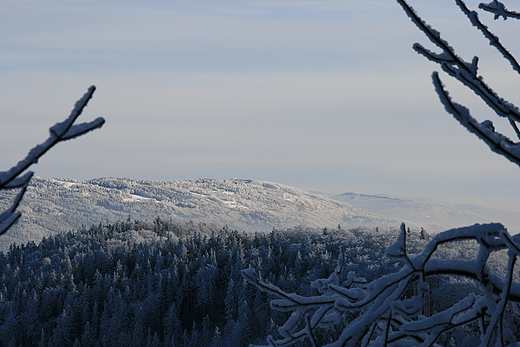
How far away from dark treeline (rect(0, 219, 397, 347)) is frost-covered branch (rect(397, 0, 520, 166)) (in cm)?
6595

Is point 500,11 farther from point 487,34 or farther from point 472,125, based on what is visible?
point 472,125

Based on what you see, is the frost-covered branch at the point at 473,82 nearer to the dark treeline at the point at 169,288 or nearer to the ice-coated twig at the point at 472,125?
the ice-coated twig at the point at 472,125

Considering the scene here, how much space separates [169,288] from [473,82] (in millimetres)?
89014

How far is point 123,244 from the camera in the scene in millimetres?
116500

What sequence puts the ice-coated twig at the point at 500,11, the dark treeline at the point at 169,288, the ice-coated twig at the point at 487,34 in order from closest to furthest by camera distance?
1. the ice-coated twig at the point at 487,34
2. the ice-coated twig at the point at 500,11
3. the dark treeline at the point at 169,288

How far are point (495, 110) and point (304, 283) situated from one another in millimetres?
86569

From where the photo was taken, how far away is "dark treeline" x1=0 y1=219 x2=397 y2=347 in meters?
77.8

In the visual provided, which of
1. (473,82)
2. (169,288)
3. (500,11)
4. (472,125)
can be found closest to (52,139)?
(472,125)

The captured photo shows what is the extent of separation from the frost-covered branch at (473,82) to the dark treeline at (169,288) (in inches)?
2596

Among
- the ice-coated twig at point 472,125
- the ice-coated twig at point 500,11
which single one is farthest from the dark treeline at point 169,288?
the ice-coated twig at point 472,125

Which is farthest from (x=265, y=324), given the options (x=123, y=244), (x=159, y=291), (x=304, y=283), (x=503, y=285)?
(x=503, y=285)

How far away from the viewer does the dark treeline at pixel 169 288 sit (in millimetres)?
77750

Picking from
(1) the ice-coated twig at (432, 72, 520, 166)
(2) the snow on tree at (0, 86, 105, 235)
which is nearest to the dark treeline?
(1) the ice-coated twig at (432, 72, 520, 166)

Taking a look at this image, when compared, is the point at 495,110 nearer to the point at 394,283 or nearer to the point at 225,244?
the point at 394,283
